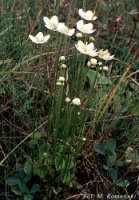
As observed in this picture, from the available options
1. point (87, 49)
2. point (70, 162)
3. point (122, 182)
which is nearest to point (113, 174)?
point (122, 182)

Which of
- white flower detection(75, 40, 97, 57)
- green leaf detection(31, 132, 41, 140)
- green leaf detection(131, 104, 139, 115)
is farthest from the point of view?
green leaf detection(131, 104, 139, 115)

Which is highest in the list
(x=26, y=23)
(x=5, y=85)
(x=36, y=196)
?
(x=26, y=23)

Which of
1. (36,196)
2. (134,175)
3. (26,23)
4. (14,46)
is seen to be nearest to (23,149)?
(36,196)

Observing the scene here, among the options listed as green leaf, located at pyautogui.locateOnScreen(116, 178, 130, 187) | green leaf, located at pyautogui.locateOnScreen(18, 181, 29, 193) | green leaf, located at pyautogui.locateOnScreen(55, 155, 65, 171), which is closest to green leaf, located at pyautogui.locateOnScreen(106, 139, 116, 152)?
green leaf, located at pyautogui.locateOnScreen(116, 178, 130, 187)

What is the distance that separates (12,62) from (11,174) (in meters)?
0.57

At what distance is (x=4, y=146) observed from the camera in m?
1.83

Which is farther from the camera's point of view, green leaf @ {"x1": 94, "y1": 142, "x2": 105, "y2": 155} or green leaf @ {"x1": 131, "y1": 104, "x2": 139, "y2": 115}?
green leaf @ {"x1": 131, "y1": 104, "x2": 139, "y2": 115}

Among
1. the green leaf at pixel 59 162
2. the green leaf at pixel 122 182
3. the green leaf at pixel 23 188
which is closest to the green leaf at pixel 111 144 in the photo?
the green leaf at pixel 122 182

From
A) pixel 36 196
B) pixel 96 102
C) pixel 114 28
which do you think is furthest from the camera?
pixel 114 28

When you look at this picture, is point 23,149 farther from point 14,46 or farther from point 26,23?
point 26,23

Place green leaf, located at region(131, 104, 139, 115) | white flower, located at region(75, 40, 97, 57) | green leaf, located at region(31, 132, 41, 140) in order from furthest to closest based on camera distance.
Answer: green leaf, located at region(131, 104, 139, 115)
green leaf, located at region(31, 132, 41, 140)
white flower, located at region(75, 40, 97, 57)

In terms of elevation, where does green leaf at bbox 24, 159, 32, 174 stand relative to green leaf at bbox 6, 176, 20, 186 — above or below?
above

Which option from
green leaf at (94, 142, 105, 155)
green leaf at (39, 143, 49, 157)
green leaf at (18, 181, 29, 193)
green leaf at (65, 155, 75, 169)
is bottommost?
green leaf at (18, 181, 29, 193)

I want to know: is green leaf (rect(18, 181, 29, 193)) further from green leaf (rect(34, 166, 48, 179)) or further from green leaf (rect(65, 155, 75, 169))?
green leaf (rect(65, 155, 75, 169))
